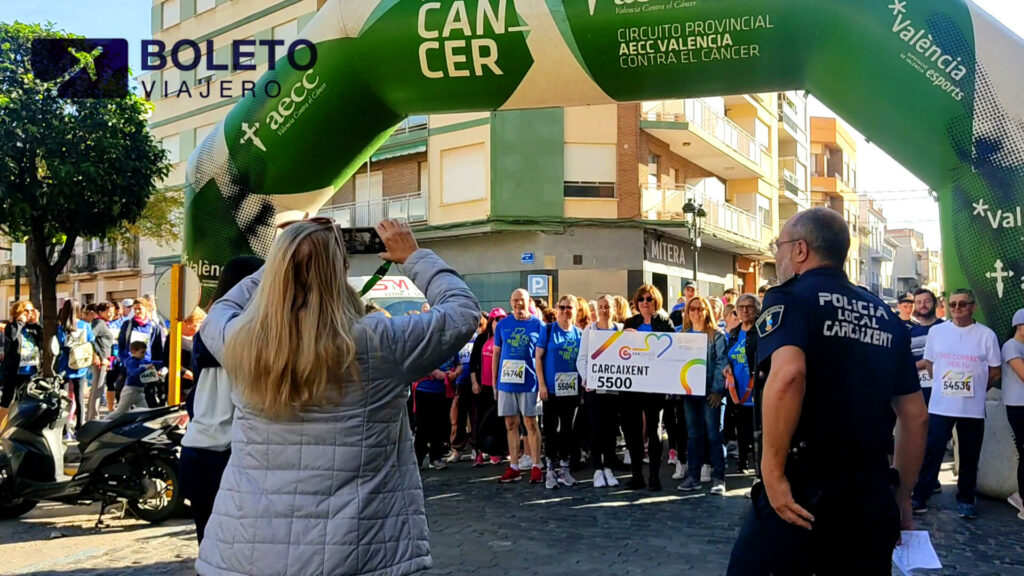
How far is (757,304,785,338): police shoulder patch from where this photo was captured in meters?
3.13

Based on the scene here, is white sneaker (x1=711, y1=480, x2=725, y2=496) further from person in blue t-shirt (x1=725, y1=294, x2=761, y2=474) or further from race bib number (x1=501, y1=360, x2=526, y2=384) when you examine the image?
race bib number (x1=501, y1=360, x2=526, y2=384)

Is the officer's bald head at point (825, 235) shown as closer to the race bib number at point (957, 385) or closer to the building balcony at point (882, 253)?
the race bib number at point (957, 385)

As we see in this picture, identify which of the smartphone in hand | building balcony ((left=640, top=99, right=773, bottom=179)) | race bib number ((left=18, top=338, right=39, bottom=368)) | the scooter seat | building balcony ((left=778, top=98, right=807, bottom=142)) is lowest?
the scooter seat

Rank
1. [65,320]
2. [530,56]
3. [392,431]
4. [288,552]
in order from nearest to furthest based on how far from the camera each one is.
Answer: [288,552] < [392,431] < [530,56] < [65,320]

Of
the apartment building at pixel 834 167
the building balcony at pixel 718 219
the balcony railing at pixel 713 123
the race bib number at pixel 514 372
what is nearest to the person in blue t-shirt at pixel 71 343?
the race bib number at pixel 514 372

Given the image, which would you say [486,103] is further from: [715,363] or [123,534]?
[123,534]

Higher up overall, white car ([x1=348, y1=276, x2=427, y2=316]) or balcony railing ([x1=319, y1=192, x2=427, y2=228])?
balcony railing ([x1=319, y1=192, x2=427, y2=228])

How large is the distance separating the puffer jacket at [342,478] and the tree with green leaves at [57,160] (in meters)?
9.98

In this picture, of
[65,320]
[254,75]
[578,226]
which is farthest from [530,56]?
[254,75]

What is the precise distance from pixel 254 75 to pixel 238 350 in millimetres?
33762

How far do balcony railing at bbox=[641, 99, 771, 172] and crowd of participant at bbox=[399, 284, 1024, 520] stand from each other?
1969 cm

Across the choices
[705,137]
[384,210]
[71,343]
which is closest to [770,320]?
[71,343]

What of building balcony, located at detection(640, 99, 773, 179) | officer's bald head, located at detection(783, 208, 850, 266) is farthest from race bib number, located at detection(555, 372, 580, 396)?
building balcony, located at detection(640, 99, 773, 179)

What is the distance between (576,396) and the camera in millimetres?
8969
